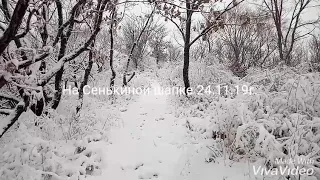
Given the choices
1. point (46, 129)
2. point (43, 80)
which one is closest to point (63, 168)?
point (46, 129)

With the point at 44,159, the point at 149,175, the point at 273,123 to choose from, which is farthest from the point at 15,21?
the point at 273,123

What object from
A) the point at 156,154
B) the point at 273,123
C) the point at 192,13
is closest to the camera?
the point at 273,123

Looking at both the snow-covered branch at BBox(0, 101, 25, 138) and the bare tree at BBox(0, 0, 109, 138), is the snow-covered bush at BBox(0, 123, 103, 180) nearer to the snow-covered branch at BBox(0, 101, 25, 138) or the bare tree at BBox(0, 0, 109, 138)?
the snow-covered branch at BBox(0, 101, 25, 138)

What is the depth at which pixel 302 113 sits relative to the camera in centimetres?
371

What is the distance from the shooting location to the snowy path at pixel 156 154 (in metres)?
3.66

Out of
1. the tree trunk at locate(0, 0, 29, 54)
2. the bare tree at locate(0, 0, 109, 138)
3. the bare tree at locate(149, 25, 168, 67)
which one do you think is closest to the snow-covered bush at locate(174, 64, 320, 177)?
the bare tree at locate(0, 0, 109, 138)

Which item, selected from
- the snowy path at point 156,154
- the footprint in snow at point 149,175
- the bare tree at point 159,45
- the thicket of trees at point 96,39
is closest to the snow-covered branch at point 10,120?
the thicket of trees at point 96,39

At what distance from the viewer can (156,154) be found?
453cm

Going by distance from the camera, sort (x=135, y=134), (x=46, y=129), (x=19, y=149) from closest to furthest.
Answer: (x=19, y=149), (x=46, y=129), (x=135, y=134)

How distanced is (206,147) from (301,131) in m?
1.60

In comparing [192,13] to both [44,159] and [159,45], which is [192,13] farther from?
[159,45]

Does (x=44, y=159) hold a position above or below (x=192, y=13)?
below

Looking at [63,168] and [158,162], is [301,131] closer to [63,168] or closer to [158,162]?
[158,162]

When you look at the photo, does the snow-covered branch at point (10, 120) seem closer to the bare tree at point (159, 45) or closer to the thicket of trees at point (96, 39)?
the thicket of trees at point (96, 39)
